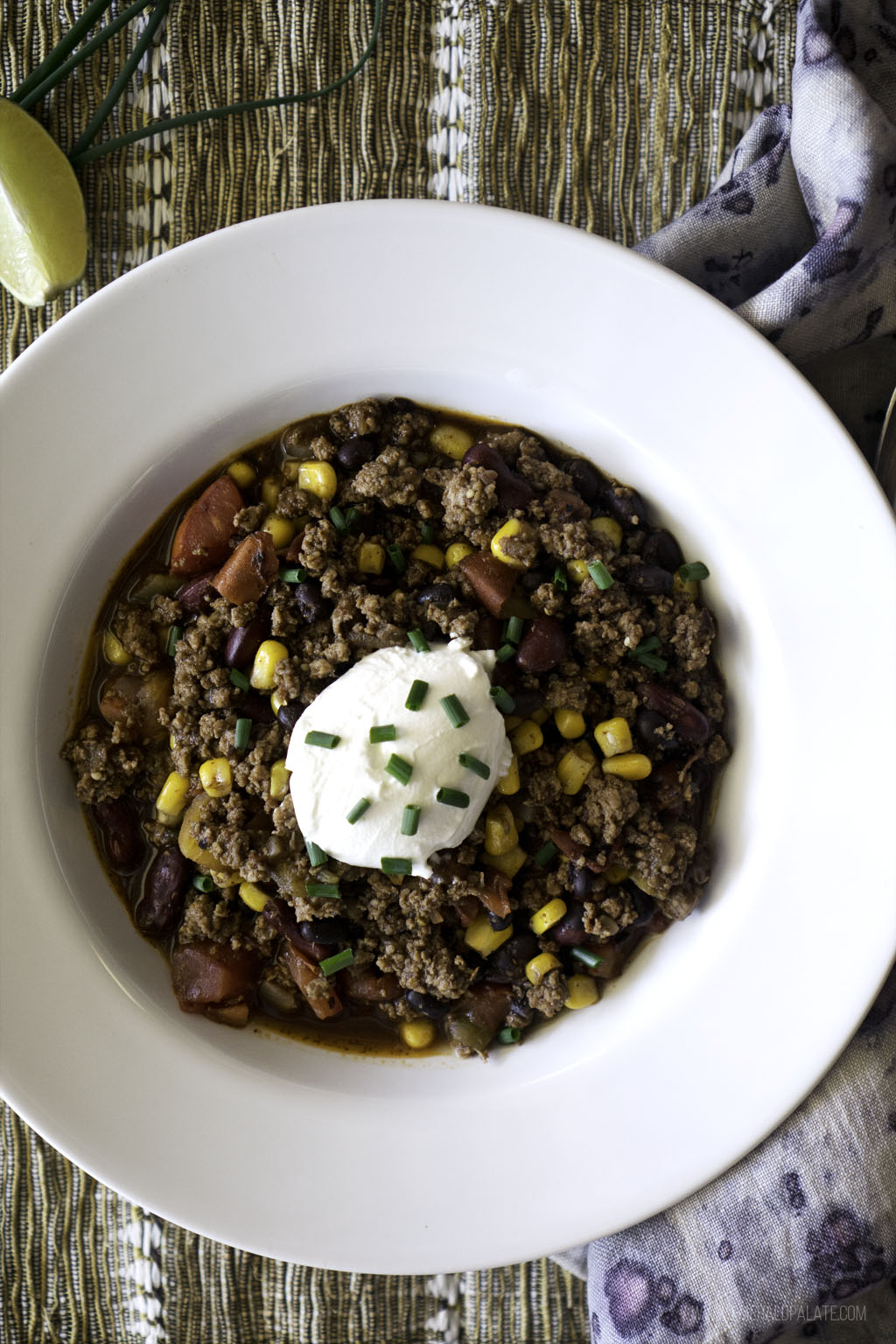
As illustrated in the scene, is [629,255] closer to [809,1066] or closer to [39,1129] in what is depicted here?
[809,1066]

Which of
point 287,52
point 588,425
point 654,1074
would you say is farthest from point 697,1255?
point 287,52

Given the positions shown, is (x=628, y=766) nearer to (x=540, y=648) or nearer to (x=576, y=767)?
(x=576, y=767)

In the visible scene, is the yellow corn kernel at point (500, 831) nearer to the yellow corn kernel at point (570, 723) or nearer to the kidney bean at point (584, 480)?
the yellow corn kernel at point (570, 723)

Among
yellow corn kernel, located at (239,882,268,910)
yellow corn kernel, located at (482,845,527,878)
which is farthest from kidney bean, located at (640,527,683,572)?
yellow corn kernel, located at (239,882,268,910)

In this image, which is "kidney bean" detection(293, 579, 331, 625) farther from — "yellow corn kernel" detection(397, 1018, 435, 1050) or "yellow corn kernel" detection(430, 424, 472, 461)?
"yellow corn kernel" detection(397, 1018, 435, 1050)

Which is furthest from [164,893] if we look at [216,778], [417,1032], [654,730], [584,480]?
[584,480]

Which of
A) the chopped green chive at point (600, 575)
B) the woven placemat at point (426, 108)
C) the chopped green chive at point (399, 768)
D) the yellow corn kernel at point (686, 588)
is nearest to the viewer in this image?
the chopped green chive at point (399, 768)

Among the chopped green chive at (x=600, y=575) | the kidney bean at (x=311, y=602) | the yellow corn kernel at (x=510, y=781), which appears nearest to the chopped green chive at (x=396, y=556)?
the kidney bean at (x=311, y=602)
